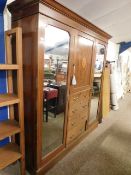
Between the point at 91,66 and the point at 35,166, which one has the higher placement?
the point at 91,66

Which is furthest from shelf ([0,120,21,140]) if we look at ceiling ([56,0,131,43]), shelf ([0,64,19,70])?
ceiling ([56,0,131,43])

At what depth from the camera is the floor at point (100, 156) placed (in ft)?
5.99

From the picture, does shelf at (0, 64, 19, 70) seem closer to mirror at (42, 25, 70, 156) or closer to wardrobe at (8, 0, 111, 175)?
wardrobe at (8, 0, 111, 175)

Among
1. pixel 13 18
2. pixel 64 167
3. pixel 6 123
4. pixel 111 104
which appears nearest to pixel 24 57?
pixel 13 18

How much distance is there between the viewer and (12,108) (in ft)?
5.53

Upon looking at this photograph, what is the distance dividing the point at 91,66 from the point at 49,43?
98cm

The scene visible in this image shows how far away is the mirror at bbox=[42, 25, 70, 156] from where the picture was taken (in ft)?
4.90

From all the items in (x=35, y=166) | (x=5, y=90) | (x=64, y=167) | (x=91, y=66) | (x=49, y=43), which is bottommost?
(x=64, y=167)

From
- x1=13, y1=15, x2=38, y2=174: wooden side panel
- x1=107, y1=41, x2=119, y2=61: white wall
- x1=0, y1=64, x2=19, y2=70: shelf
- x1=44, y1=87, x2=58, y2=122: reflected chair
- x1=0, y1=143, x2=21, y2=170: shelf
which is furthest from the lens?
x1=107, y1=41, x2=119, y2=61: white wall

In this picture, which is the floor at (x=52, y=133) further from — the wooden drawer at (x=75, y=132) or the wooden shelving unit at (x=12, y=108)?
the wooden shelving unit at (x=12, y=108)

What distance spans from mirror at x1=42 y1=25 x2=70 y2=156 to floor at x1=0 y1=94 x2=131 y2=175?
316mm

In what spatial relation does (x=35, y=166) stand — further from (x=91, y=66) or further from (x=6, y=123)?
(x=91, y=66)

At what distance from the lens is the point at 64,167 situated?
6.06 ft

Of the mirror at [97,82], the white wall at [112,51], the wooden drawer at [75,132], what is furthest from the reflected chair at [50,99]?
the white wall at [112,51]
